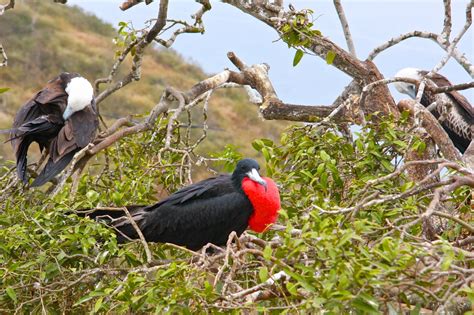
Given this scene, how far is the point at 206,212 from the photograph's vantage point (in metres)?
5.00

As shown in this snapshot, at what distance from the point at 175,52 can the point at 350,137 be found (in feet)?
107

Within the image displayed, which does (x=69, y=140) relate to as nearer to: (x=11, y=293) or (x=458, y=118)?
(x=11, y=293)

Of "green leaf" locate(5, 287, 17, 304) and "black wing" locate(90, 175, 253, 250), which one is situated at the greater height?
"black wing" locate(90, 175, 253, 250)

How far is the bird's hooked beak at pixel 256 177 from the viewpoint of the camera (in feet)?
15.5

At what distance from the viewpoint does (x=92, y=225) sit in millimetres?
4250

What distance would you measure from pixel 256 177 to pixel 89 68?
2690 centimetres

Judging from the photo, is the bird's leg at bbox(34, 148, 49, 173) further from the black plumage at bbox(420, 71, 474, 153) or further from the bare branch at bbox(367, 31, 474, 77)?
the black plumage at bbox(420, 71, 474, 153)

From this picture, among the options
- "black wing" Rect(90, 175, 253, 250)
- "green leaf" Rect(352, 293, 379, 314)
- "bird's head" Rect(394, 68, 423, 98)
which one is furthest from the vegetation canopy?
"bird's head" Rect(394, 68, 423, 98)

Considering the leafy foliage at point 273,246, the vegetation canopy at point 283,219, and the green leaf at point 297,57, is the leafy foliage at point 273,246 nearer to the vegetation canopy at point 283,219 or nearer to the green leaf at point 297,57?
the vegetation canopy at point 283,219

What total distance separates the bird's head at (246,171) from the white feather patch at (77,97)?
5.12 ft

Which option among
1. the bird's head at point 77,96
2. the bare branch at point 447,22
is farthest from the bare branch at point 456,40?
the bird's head at point 77,96

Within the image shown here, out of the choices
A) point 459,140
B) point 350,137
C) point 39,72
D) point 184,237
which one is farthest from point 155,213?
point 39,72

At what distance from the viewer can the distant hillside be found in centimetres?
2933

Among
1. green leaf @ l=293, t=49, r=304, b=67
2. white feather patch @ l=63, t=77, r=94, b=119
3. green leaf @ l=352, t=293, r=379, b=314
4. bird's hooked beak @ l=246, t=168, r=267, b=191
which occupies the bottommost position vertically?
bird's hooked beak @ l=246, t=168, r=267, b=191
